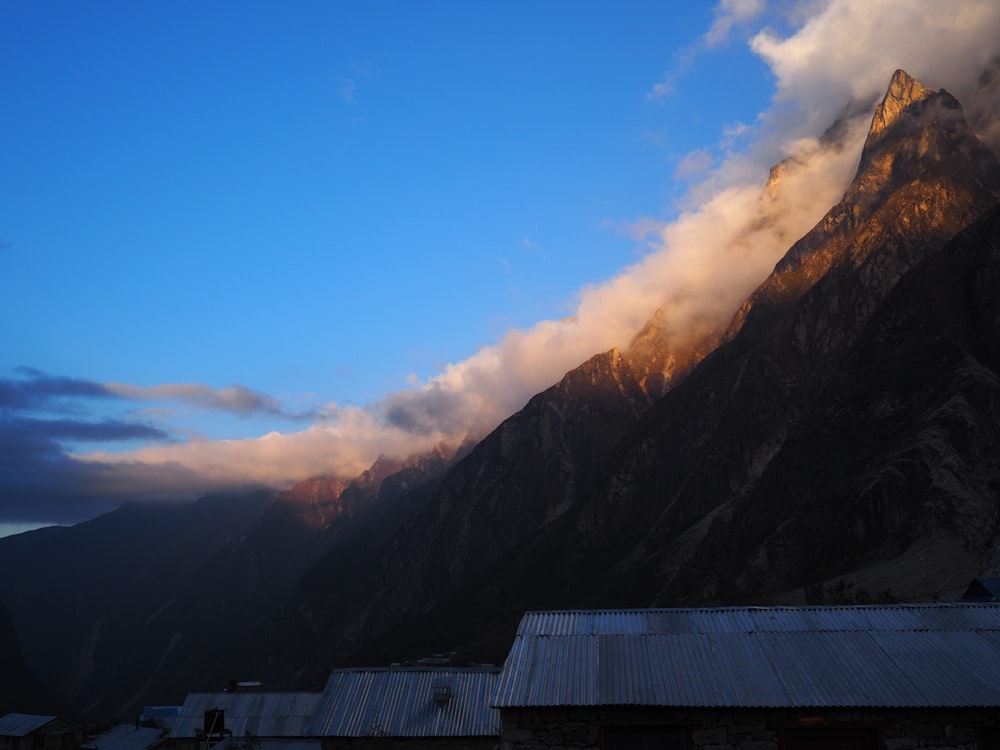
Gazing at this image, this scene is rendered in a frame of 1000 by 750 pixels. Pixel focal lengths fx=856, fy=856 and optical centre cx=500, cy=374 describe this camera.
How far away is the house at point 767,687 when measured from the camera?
66.8 ft

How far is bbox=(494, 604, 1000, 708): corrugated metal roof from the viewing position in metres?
20.8

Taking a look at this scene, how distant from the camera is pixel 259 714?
5100 cm

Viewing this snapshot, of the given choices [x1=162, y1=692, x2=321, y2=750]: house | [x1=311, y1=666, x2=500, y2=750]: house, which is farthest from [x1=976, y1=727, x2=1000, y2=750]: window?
[x1=162, y1=692, x2=321, y2=750]: house

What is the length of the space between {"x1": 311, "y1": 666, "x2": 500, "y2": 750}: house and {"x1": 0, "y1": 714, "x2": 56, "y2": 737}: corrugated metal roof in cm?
4879

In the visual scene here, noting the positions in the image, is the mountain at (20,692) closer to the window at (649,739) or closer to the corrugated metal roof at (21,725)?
the corrugated metal roof at (21,725)

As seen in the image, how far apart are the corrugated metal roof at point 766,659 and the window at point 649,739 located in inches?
30.5

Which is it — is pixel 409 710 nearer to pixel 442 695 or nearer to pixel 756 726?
pixel 442 695

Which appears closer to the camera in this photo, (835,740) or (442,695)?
(835,740)

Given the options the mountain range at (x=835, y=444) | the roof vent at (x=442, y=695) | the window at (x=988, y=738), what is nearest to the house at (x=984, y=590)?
the mountain range at (x=835, y=444)

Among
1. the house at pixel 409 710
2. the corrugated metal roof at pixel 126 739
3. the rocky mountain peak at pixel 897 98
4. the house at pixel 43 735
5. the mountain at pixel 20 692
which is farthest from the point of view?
the rocky mountain peak at pixel 897 98

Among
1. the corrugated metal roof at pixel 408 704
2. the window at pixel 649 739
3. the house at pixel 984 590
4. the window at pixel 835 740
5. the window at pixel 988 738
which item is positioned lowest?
the window at pixel 988 738

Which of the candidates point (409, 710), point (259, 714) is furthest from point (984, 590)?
point (259, 714)

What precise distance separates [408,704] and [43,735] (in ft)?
170

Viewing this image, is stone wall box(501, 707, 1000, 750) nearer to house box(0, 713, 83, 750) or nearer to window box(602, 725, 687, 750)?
window box(602, 725, 687, 750)
